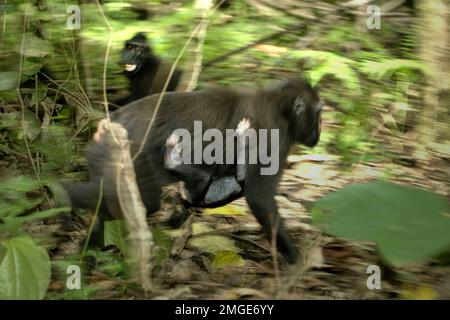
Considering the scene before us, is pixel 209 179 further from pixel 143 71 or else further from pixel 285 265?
pixel 143 71

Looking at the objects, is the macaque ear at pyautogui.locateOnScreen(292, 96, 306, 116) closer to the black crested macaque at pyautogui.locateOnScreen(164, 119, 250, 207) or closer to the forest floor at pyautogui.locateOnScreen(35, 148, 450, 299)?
the black crested macaque at pyautogui.locateOnScreen(164, 119, 250, 207)

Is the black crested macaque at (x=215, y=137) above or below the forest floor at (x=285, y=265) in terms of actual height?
above

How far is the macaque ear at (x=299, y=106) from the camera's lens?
197 inches

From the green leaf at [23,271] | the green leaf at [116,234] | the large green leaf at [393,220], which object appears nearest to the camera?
the large green leaf at [393,220]

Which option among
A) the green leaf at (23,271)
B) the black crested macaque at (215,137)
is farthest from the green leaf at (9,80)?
the green leaf at (23,271)

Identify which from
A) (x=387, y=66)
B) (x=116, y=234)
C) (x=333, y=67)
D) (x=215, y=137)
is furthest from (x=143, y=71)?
(x=387, y=66)

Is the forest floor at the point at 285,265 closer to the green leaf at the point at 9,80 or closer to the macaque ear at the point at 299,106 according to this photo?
the macaque ear at the point at 299,106

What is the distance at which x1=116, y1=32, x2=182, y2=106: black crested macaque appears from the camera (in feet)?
18.7

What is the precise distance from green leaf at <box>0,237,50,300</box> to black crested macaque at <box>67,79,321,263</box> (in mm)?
775

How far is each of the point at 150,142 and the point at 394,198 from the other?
6.35 ft

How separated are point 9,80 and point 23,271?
83.0 inches

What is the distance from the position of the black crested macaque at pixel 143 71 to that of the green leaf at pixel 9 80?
2.97 feet

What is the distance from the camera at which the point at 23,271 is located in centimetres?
371
